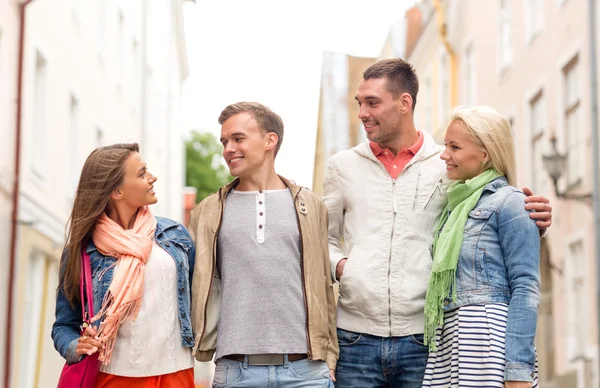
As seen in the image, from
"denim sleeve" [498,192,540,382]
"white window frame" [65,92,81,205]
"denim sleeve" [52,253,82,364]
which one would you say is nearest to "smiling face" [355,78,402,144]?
"denim sleeve" [498,192,540,382]

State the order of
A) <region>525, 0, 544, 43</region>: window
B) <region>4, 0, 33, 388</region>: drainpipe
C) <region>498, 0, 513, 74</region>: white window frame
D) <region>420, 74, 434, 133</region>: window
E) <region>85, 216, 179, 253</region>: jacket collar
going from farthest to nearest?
<region>420, 74, 434, 133</region>: window < <region>498, 0, 513, 74</region>: white window frame < <region>525, 0, 544, 43</region>: window < <region>4, 0, 33, 388</region>: drainpipe < <region>85, 216, 179, 253</region>: jacket collar

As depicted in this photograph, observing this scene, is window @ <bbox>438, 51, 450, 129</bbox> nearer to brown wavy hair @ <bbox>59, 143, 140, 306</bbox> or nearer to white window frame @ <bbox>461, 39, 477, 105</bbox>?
white window frame @ <bbox>461, 39, 477, 105</bbox>

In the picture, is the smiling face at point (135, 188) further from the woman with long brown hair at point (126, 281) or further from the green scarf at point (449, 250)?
the green scarf at point (449, 250)

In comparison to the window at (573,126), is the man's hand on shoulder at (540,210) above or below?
below

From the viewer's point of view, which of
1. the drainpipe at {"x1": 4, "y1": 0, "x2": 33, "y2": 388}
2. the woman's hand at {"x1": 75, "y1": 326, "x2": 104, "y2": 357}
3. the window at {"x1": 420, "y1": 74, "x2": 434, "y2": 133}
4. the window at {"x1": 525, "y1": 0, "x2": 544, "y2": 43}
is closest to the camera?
the woman's hand at {"x1": 75, "y1": 326, "x2": 104, "y2": 357}

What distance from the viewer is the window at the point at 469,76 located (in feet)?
71.2

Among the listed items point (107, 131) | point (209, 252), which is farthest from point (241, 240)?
point (107, 131)

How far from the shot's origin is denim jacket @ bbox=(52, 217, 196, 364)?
412cm

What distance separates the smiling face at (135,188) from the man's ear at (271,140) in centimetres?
47

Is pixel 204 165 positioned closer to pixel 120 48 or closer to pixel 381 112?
pixel 120 48

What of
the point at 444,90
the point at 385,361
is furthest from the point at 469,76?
the point at 385,361

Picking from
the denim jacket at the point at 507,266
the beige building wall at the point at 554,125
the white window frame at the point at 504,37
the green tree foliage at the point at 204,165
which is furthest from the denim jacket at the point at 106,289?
the green tree foliage at the point at 204,165

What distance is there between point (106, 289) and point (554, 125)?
1321cm

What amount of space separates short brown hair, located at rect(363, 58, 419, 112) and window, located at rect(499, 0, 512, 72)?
49.4 feet
